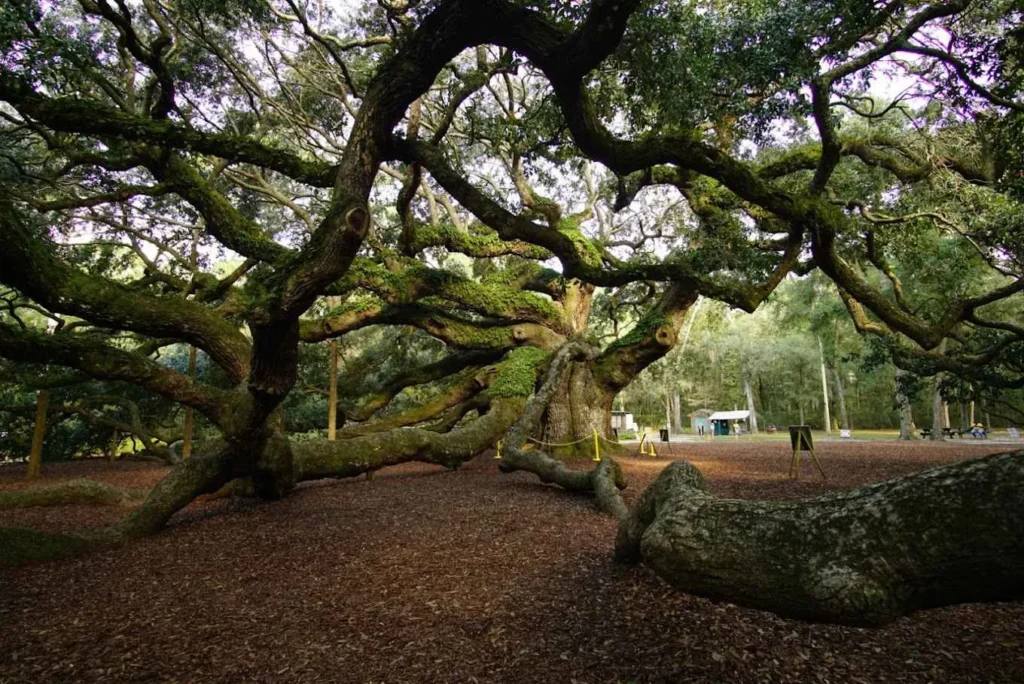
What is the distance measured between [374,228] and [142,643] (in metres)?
12.4

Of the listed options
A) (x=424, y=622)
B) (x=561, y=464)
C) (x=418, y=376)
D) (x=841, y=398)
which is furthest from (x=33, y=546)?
(x=841, y=398)

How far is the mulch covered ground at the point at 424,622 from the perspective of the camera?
2842 millimetres

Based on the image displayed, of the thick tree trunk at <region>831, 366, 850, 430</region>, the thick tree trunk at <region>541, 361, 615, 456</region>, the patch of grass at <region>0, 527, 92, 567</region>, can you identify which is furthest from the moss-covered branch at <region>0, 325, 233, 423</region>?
the thick tree trunk at <region>831, 366, 850, 430</region>

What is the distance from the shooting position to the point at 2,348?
17.9ft

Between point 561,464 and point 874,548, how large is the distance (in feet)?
23.6

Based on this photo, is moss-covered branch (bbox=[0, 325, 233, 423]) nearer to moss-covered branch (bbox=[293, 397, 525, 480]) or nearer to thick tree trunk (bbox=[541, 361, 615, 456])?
moss-covered branch (bbox=[293, 397, 525, 480])

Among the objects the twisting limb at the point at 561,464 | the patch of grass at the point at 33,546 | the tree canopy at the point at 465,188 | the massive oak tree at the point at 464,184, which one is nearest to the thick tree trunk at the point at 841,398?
the tree canopy at the point at 465,188

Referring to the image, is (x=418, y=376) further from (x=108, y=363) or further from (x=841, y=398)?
(x=841, y=398)

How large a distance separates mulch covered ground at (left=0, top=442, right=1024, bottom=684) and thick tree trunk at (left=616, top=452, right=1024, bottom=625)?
91 centimetres

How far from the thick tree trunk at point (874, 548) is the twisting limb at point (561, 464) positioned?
3.39m

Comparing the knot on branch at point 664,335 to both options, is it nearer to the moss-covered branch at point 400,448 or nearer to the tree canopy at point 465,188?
the tree canopy at point 465,188

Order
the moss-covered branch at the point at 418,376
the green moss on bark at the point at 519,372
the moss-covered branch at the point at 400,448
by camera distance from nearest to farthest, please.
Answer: the moss-covered branch at the point at 400,448 < the green moss on bark at the point at 519,372 < the moss-covered branch at the point at 418,376

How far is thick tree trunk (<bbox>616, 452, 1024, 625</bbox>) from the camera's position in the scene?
1.60 m

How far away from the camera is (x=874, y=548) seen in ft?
5.91
